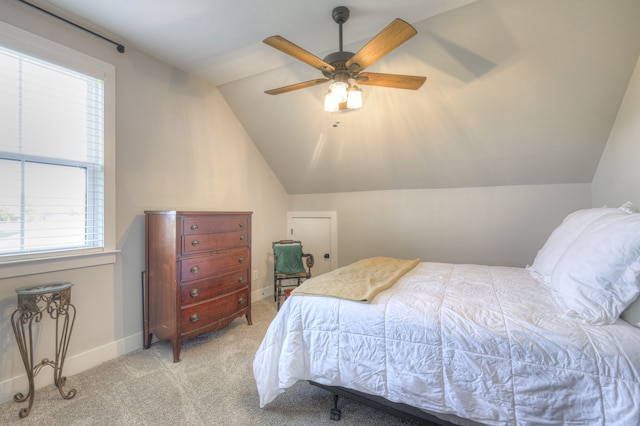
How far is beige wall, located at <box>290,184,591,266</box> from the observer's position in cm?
294

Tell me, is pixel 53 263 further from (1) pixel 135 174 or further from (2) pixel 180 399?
(2) pixel 180 399

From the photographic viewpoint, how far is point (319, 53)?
2.43 metres

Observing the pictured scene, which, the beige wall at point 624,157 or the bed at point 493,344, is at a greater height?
the beige wall at point 624,157

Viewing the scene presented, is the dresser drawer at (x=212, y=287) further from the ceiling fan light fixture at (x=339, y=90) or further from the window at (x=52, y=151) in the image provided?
the ceiling fan light fixture at (x=339, y=90)

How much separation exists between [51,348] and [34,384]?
8.3 inches

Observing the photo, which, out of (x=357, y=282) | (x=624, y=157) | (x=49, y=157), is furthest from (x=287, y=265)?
(x=624, y=157)

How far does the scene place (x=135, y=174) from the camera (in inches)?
94.8

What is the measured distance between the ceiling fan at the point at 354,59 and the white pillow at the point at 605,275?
1.25m

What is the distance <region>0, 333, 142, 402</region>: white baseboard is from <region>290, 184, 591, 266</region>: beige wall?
8.29ft

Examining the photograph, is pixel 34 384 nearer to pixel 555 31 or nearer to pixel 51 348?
pixel 51 348

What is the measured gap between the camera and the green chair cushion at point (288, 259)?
11.2ft

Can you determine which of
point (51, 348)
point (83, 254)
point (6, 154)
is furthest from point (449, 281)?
point (6, 154)

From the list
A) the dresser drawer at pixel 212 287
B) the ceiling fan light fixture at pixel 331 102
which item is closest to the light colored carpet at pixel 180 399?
the dresser drawer at pixel 212 287

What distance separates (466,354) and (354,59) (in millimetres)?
1626
